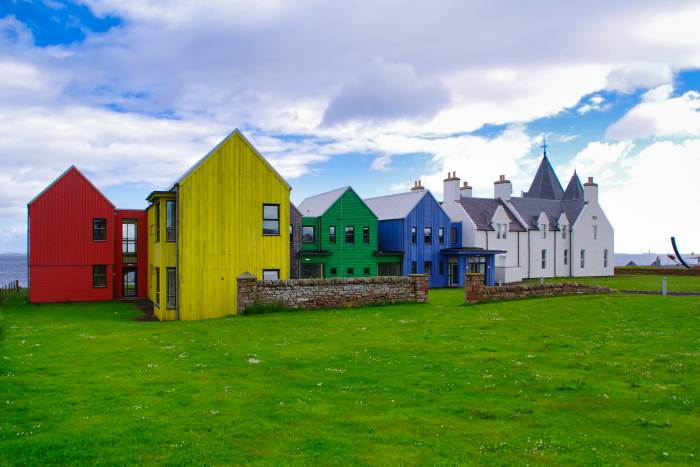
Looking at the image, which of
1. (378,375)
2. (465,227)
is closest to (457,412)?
(378,375)

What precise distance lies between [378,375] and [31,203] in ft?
131

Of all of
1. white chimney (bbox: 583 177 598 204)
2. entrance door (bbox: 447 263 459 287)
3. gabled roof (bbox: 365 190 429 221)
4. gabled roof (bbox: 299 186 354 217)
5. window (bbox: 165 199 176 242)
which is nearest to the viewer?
window (bbox: 165 199 176 242)

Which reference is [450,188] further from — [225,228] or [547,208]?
[225,228]

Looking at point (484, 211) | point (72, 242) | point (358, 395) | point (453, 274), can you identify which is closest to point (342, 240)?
point (453, 274)

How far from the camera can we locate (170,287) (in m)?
33.0

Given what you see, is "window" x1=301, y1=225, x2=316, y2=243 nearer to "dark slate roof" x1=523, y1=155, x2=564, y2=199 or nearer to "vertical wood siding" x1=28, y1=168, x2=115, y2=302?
"vertical wood siding" x1=28, y1=168, x2=115, y2=302

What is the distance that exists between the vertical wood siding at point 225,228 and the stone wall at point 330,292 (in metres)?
3.19

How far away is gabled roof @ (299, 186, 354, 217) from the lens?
54.9 meters

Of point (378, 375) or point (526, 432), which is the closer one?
point (526, 432)

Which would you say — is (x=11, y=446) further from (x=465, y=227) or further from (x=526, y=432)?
(x=465, y=227)

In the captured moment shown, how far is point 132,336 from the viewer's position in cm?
2323

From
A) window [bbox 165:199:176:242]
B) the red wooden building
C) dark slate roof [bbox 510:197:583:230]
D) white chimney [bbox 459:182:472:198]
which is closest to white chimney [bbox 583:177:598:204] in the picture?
dark slate roof [bbox 510:197:583:230]

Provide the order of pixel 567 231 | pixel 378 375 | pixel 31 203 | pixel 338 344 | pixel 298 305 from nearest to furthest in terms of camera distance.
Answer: pixel 378 375 < pixel 338 344 < pixel 298 305 < pixel 31 203 < pixel 567 231

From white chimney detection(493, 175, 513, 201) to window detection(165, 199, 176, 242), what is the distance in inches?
1924
